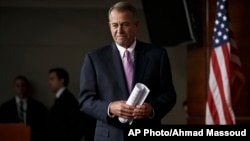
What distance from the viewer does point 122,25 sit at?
197 cm

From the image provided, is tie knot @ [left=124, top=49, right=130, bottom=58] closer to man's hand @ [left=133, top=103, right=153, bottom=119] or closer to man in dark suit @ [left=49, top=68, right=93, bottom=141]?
man's hand @ [left=133, top=103, right=153, bottom=119]

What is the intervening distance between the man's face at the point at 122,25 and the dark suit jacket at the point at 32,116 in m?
4.40

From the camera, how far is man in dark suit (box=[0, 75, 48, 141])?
6.23 meters

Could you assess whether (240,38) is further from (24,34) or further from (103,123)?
(24,34)

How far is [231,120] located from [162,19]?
126cm

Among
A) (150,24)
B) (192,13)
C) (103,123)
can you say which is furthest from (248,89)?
(103,123)

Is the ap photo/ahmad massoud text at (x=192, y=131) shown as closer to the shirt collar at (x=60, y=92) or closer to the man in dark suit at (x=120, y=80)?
the man in dark suit at (x=120, y=80)

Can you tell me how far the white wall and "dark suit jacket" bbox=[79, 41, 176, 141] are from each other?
479cm

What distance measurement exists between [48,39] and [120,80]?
5019 mm

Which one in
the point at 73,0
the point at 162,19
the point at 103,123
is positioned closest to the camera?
the point at 103,123

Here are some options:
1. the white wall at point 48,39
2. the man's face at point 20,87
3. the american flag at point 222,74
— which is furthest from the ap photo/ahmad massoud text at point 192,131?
the white wall at point 48,39

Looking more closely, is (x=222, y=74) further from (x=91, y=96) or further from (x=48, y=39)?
(x=48, y=39)

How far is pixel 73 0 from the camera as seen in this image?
268 inches

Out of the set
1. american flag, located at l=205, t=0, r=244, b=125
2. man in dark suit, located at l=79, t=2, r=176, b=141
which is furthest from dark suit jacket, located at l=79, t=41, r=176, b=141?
american flag, located at l=205, t=0, r=244, b=125
